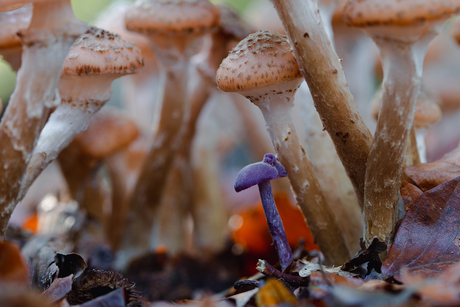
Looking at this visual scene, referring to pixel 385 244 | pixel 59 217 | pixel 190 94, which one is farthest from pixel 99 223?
pixel 385 244

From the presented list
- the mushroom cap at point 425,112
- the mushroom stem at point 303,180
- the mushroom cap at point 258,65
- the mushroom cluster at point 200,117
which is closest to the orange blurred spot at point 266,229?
the mushroom cluster at point 200,117

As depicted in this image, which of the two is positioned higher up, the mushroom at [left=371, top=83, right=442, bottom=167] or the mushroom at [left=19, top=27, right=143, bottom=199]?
the mushroom at [left=371, top=83, right=442, bottom=167]

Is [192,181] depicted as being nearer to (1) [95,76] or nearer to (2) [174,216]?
(2) [174,216]

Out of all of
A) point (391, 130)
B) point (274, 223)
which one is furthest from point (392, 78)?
point (274, 223)

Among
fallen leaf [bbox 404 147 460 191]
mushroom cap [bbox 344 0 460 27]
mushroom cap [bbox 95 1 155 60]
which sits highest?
mushroom cap [bbox 344 0 460 27]

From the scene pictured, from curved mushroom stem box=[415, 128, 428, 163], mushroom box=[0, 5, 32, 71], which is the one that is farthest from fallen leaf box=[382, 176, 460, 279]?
mushroom box=[0, 5, 32, 71]

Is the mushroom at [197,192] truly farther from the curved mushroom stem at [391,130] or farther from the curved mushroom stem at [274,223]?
the curved mushroom stem at [391,130]

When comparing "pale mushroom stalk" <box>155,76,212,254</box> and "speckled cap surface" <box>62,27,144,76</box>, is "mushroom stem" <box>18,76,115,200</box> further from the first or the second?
"pale mushroom stalk" <box>155,76,212,254</box>
